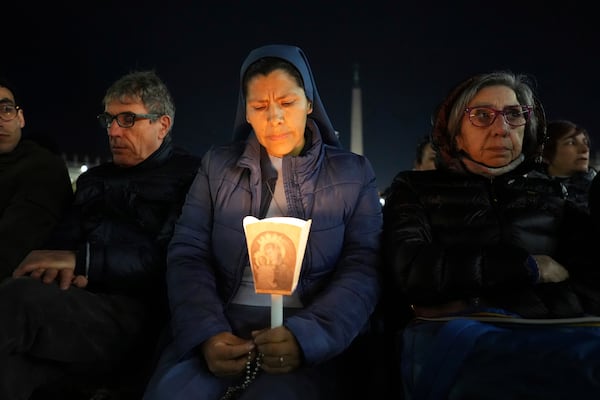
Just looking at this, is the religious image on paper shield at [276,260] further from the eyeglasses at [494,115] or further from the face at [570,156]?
the face at [570,156]

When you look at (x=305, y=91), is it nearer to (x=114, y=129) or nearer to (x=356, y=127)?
(x=114, y=129)

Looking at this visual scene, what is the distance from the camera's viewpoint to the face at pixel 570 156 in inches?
204

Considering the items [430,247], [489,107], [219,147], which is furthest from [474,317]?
[219,147]

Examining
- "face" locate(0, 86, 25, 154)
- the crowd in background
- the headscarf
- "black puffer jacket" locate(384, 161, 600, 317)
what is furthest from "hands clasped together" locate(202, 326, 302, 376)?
"face" locate(0, 86, 25, 154)

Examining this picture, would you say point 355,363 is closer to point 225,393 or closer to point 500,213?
point 225,393

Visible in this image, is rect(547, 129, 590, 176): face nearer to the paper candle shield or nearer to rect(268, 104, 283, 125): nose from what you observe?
rect(268, 104, 283, 125): nose

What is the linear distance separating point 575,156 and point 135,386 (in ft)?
16.0

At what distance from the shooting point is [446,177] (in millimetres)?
2918

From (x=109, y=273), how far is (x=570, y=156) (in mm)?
4790

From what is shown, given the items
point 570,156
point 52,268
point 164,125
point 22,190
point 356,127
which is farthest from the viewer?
point 356,127

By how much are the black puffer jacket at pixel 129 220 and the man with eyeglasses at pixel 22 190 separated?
0.51 ft

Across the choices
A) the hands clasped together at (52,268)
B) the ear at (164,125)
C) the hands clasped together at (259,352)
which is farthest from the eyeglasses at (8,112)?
the hands clasped together at (259,352)

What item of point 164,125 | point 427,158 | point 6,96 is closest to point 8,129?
point 6,96

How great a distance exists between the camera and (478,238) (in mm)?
2684
